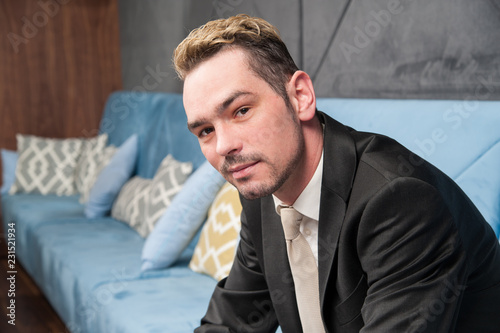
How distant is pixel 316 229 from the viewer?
1.12 meters

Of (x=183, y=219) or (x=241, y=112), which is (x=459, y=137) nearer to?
(x=241, y=112)

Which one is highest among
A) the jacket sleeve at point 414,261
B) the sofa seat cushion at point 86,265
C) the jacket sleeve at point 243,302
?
the jacket sleeve at point 414,261

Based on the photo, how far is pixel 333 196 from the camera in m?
1.00

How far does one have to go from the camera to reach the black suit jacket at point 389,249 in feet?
2.85

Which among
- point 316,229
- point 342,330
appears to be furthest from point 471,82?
point 342,330

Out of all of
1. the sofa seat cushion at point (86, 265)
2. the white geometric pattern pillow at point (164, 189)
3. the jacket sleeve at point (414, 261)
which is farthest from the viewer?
the white geometric pattern pillow at point (164, 189)

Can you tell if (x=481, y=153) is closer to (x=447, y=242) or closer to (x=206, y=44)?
(x=447, y=242)

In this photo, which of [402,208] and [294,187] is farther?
[294,187]

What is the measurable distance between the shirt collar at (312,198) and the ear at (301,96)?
0.10m

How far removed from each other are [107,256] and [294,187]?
64.4 inches

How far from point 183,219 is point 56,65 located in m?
2.97

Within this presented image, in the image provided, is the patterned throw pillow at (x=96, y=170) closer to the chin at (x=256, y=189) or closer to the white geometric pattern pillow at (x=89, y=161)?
the white geometric pattern pillow at (x=89, y=161)

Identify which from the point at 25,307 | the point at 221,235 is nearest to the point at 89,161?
the point at 25,307

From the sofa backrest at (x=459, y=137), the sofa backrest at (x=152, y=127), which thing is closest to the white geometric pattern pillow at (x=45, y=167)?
the sofa backrest at (x=152, y=127)
